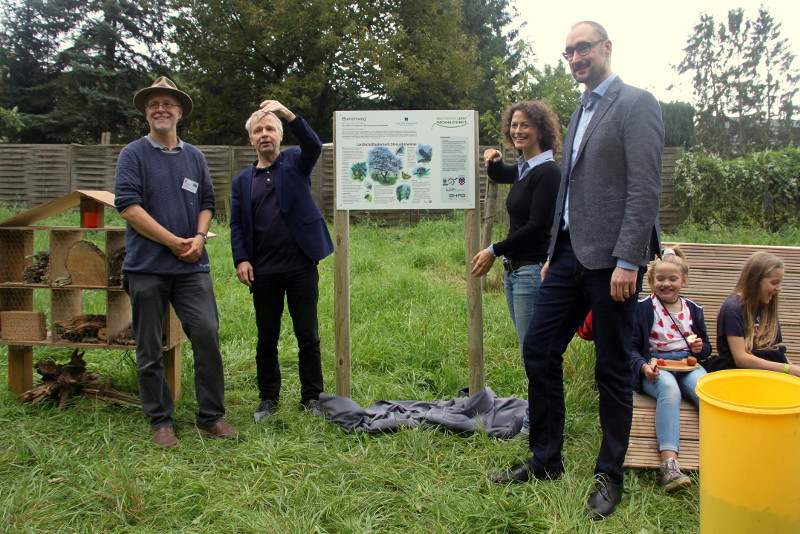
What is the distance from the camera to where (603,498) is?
109 inches

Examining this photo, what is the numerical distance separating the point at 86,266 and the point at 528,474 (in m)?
3.19

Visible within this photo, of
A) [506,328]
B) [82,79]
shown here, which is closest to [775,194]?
[506,328]

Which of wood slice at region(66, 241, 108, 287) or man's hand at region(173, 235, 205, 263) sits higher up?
man's hand at region(173, 235, 205, 263)

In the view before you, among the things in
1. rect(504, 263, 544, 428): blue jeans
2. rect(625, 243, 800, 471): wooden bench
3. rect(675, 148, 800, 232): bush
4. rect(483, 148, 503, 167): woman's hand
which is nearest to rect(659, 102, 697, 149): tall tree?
rect(675, 148, 800, 232): bush

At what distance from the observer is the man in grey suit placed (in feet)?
8.45

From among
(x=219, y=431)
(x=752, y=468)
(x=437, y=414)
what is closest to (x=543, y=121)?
(x=437, y=414)

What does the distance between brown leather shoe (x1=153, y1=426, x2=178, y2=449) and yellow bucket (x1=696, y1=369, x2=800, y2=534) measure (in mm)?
2810

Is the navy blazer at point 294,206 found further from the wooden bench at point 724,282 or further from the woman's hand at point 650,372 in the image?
the wooden bench at point 724,282

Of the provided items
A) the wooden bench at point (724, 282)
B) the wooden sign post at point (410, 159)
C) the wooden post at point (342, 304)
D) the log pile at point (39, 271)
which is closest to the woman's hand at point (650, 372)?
the wooden bench at point (724, 282)

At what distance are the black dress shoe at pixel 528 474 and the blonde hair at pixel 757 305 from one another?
1.36m

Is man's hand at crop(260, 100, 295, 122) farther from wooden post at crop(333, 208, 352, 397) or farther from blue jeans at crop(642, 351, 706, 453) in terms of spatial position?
blue jeans at crop(642, 351, 706, 453)

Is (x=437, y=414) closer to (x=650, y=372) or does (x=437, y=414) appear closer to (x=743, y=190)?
(x=650, y=372)

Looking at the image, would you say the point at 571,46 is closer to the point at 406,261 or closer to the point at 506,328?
the point at 506,328

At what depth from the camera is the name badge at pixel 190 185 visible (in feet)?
12.5
